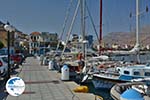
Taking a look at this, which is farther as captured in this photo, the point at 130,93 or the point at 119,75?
the point at 119,75

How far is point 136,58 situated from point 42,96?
2247 centimetres

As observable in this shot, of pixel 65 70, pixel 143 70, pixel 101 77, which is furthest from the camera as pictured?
pixel 101 77

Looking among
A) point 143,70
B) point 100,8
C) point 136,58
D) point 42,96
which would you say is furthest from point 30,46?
point 42,96

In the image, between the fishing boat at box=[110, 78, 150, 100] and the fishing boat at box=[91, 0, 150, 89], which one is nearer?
the fishing boat at box=[110, 78, 150, 100]

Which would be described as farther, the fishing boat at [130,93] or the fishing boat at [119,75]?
the fishing boat at [119,75]

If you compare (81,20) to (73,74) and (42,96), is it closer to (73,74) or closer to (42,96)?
(73,74)

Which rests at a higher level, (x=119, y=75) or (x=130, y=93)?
(x=130, y=93)

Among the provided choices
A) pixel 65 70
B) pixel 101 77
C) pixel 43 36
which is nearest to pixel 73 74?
pixel 101 77

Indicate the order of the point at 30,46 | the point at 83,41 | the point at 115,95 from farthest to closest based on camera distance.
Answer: the point at 30,46 → the point at 83,41 → the point at 115,95

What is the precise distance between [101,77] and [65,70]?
21.9 ft

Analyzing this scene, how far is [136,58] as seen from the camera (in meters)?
33.3

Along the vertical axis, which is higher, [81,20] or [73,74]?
[81,20]

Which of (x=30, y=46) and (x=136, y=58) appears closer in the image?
(x=136, y=58)

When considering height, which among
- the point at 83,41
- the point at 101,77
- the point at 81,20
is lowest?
the point at 101,77
